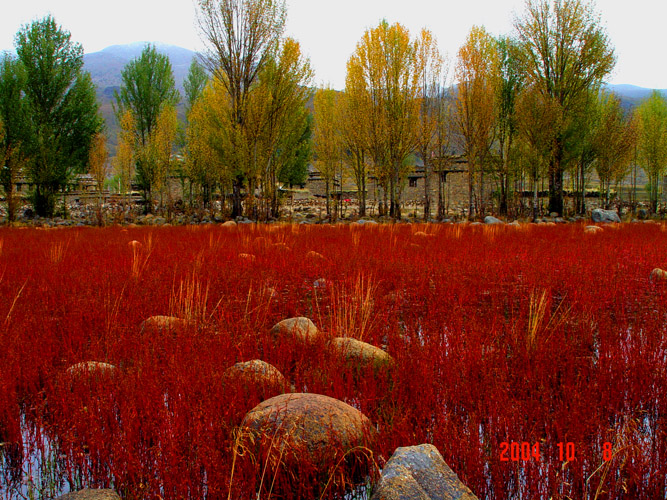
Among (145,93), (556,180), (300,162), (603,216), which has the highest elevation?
(145,93)

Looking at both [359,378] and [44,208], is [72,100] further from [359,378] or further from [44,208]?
[359,378]

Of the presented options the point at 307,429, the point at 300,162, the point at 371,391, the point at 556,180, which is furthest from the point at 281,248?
the point at 300,162

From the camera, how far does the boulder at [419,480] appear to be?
1.41 m

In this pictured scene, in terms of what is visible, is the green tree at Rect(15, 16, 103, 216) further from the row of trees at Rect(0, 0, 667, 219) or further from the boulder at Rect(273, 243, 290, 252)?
the boulder at Rect(273, 243, 290, 252)

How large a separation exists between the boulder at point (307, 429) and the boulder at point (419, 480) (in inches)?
13.0

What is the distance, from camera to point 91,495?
152 centimetres

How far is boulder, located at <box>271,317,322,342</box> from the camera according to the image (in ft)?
10.7

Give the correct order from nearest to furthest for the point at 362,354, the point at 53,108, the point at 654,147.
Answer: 1. the point at 362,354
2. the point at 53,108
3. the point at 654,147

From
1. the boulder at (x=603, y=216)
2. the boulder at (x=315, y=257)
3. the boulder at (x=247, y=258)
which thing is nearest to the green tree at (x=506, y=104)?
the boulder at (x=603, y=216)

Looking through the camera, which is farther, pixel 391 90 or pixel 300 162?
pixel 300 162

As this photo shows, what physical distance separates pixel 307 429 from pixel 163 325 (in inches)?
82.2
